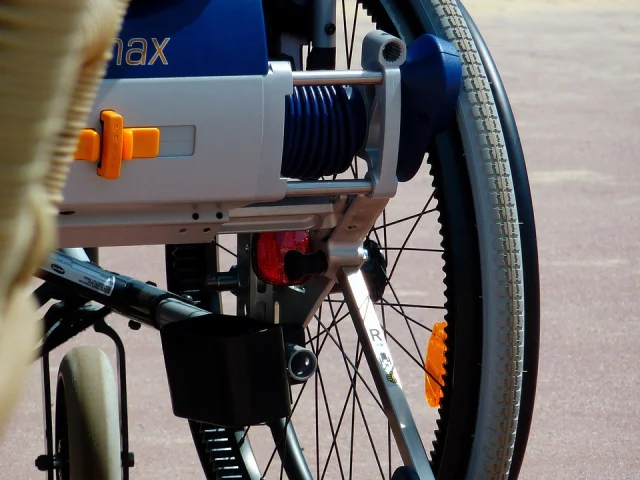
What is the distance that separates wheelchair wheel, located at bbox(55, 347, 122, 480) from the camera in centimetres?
194

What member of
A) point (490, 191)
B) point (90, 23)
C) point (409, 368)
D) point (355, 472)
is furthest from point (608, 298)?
point (90, 23)

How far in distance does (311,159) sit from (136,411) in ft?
5.33

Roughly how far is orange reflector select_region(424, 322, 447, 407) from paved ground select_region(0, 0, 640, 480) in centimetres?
89

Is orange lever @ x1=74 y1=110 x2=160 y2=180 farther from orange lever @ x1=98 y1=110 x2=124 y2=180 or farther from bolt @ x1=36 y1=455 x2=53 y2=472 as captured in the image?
bolt @ x1=36 y1=455 x2=53 y2=472

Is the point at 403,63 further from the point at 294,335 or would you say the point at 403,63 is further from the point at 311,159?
the point at 294,335

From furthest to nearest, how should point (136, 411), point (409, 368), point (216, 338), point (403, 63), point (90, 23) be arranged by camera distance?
point (409, 368)
point (136, 411)
point (216, 338)
point (403, 63)
point (90, 23)

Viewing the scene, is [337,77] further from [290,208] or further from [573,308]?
[573,308]

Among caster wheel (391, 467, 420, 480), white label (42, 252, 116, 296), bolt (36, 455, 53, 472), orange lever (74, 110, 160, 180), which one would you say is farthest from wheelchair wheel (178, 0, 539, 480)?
bolt (36, 455, 53, 472)

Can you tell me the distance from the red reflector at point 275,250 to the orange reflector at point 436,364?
22 cm

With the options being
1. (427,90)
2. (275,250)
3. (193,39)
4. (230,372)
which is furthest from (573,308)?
(193,39)

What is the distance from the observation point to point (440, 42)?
1406 mm

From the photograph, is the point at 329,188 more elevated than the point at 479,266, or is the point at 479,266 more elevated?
the point at 329,188

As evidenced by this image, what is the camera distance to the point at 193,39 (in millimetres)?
1283

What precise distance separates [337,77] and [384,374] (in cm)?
44
